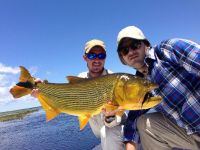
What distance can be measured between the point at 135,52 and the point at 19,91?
214 centimetres

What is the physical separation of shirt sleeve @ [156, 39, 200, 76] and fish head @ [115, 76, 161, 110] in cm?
47

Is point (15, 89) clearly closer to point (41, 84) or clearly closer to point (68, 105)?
point (41, 84)

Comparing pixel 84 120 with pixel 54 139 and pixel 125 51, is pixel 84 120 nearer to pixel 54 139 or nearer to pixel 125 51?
pixel 125 51

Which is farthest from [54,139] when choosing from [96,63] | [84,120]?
[84,120]

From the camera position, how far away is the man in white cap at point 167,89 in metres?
3.98

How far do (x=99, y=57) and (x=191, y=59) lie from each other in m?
2.35

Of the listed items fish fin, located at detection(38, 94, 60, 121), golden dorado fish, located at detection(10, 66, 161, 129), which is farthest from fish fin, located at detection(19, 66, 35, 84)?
fish fin, located at detection(38, 94, 60, 121)

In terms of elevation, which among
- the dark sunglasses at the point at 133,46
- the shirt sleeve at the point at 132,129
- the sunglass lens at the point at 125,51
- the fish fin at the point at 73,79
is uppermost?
the dark sunglasses at the point at 133,46

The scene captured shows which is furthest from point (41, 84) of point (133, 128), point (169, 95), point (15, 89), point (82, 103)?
point (169, 95)

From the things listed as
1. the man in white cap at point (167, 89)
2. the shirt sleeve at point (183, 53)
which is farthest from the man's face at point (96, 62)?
the shirt sleeve at point (183, 53)

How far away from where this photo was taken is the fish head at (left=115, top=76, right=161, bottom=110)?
160 inches

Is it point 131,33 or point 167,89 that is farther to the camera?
point 131,33

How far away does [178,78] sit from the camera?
4.11 meters

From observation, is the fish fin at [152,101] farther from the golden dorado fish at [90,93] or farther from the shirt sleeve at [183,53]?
the shirt sleeve at [183,53]
